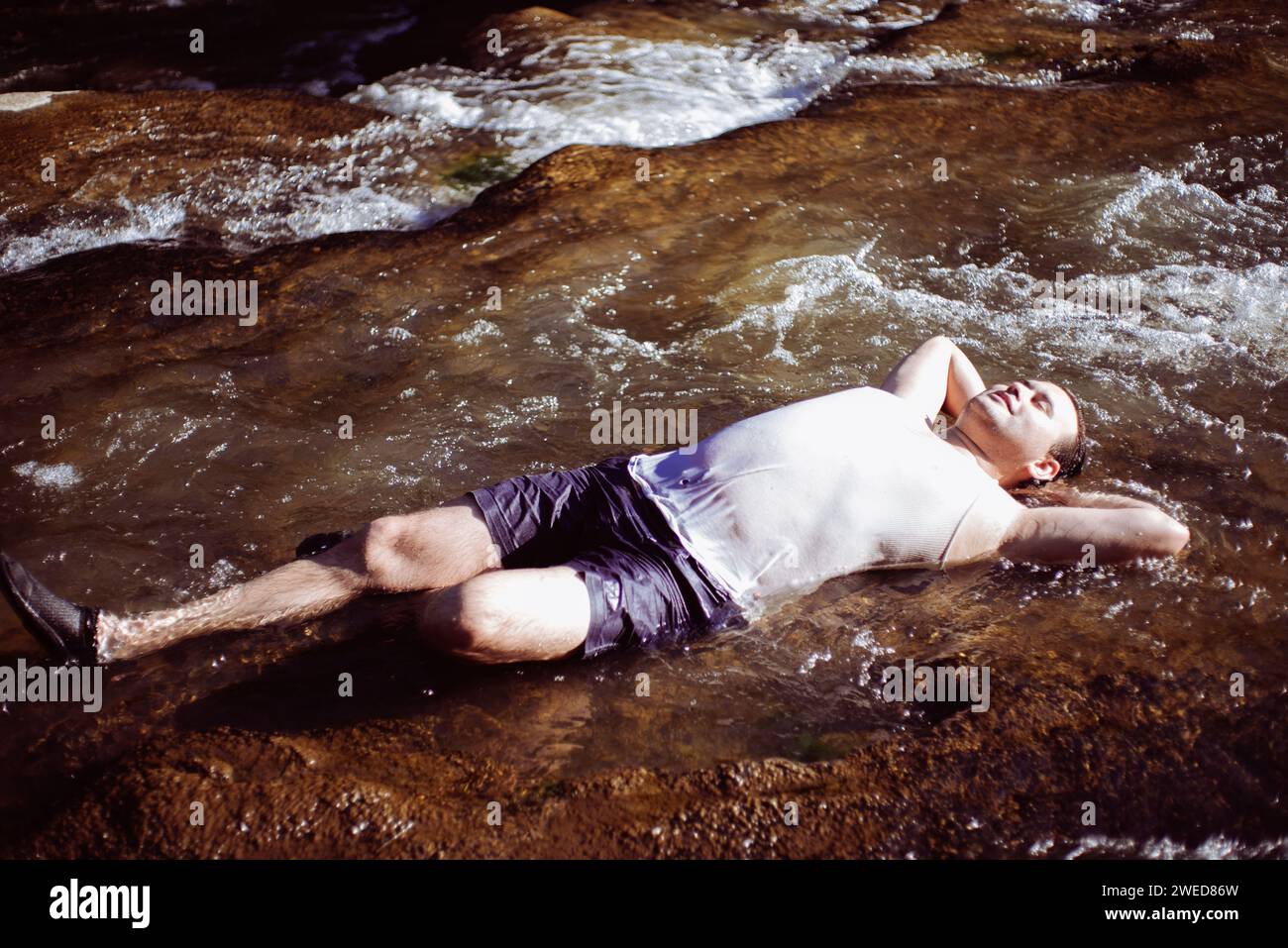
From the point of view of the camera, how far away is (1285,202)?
6.38 m

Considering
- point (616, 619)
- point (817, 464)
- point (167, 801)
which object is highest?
point (817, 464)

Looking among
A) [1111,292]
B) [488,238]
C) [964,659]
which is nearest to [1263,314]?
[1111,292]

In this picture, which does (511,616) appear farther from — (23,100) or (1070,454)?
(23,100)

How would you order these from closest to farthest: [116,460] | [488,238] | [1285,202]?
[116,460]
[488,238]
[1285,202]

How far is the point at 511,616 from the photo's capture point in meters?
3.05

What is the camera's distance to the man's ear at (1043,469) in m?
3.90

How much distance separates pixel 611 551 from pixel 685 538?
0.24 m

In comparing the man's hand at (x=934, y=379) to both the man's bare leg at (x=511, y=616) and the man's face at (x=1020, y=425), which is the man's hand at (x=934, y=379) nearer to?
the man's face at (x=1020, y=425)

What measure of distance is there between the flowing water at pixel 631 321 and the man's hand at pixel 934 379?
2.19 feet

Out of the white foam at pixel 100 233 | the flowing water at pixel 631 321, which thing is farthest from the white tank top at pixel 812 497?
the white foam at pixel 100 233

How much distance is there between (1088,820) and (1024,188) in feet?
15.2

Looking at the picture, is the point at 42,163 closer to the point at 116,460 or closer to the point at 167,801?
the point at 116,460

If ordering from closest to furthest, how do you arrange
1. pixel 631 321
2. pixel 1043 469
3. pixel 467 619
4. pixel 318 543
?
pixel 467 619 < pixel 318 543 < pixel 1043 469 < pixel 631 321

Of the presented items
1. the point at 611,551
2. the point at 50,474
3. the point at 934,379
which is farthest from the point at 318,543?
the point at 934,379
